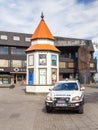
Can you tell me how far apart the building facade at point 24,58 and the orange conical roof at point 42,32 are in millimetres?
40542

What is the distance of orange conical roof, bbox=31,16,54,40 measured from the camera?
30.4 m

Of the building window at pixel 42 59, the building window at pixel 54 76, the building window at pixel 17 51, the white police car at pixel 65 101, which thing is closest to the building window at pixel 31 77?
the building window at pixel 42 59

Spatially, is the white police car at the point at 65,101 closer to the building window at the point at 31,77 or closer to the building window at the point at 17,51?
the building window at the point at 31,77

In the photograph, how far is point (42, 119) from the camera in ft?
40.1

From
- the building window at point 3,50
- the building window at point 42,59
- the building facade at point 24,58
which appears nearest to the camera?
the building window at point 42,59

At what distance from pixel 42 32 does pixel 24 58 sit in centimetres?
4549

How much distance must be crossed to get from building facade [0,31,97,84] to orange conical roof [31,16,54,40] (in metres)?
40.5

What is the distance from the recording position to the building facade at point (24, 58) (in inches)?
2884

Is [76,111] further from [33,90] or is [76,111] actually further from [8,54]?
[8,54]

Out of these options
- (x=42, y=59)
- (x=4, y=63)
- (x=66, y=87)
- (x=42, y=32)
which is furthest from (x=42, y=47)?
(x=4, y=63)

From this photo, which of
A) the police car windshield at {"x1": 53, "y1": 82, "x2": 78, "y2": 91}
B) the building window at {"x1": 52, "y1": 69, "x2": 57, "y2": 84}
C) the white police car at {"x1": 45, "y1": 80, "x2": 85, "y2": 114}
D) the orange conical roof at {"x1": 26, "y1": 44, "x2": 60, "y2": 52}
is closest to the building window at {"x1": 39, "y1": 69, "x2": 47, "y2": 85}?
the building window at {"x1": 52, "y1": 69, "x2": 57, "y2": 84}

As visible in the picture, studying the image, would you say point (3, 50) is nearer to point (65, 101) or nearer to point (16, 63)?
point (16, 63)

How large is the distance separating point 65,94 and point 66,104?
598 mm

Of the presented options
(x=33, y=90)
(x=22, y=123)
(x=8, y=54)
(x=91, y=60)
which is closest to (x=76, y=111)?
(x=22, y=123)
